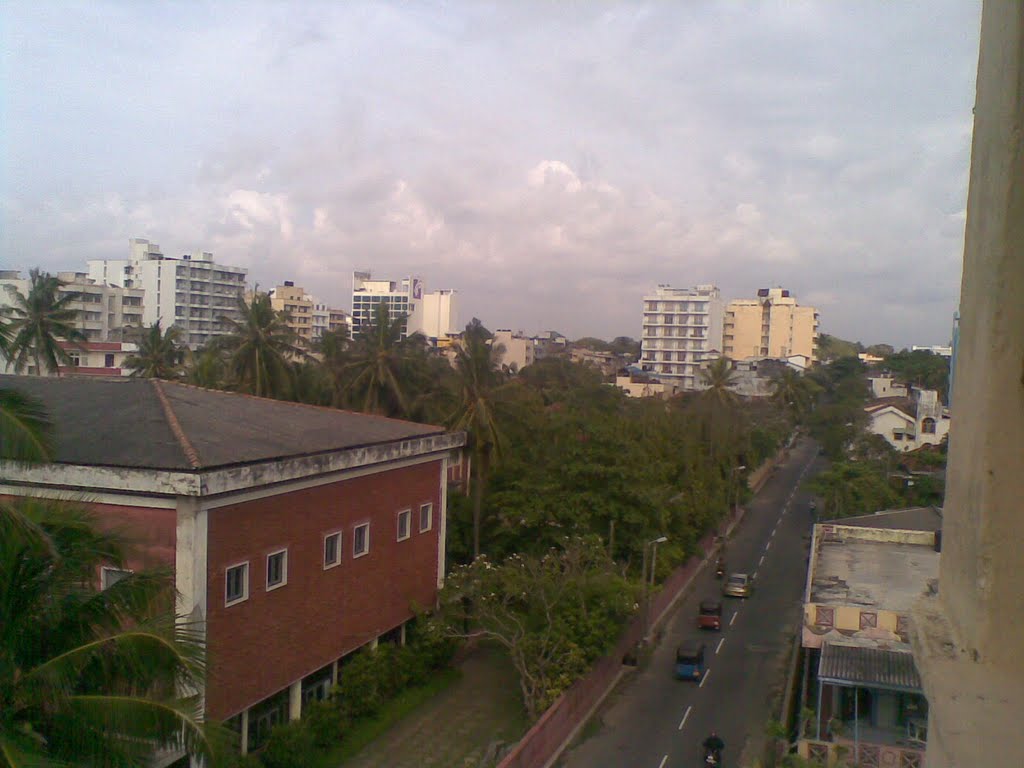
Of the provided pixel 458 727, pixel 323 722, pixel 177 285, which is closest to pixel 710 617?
pixel 458 727

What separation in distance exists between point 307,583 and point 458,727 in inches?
205

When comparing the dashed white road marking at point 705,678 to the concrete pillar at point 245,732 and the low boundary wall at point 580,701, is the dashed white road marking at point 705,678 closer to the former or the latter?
the low boundary wall at point 580,701

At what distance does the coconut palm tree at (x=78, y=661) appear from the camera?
6.82 m

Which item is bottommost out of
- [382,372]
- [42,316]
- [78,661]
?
[78,661]

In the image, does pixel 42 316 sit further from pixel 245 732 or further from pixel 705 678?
pixel 705 678

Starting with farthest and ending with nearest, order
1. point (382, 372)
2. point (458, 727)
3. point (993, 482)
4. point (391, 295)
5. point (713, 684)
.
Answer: point (391, 295)
point (382, 372)
point (713, 684)
point (458, 727)
point (993, 482)

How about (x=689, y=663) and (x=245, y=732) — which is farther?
(x=689, y=663)

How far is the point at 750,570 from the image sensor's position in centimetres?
3547

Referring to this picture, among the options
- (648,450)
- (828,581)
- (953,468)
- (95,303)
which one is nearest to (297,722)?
(828,581)

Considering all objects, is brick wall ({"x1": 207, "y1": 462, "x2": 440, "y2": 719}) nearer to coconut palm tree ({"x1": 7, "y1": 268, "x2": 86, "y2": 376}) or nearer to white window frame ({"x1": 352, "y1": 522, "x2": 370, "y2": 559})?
white window frame ({"x1": 352, "y1": 522, "x2": 370, "y2": 559})

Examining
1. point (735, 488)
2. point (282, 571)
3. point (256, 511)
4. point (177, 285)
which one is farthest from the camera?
point (177, 285)

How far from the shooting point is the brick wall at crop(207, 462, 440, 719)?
14.1 m

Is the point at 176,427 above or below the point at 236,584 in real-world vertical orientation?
above

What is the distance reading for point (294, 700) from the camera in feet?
53.9
